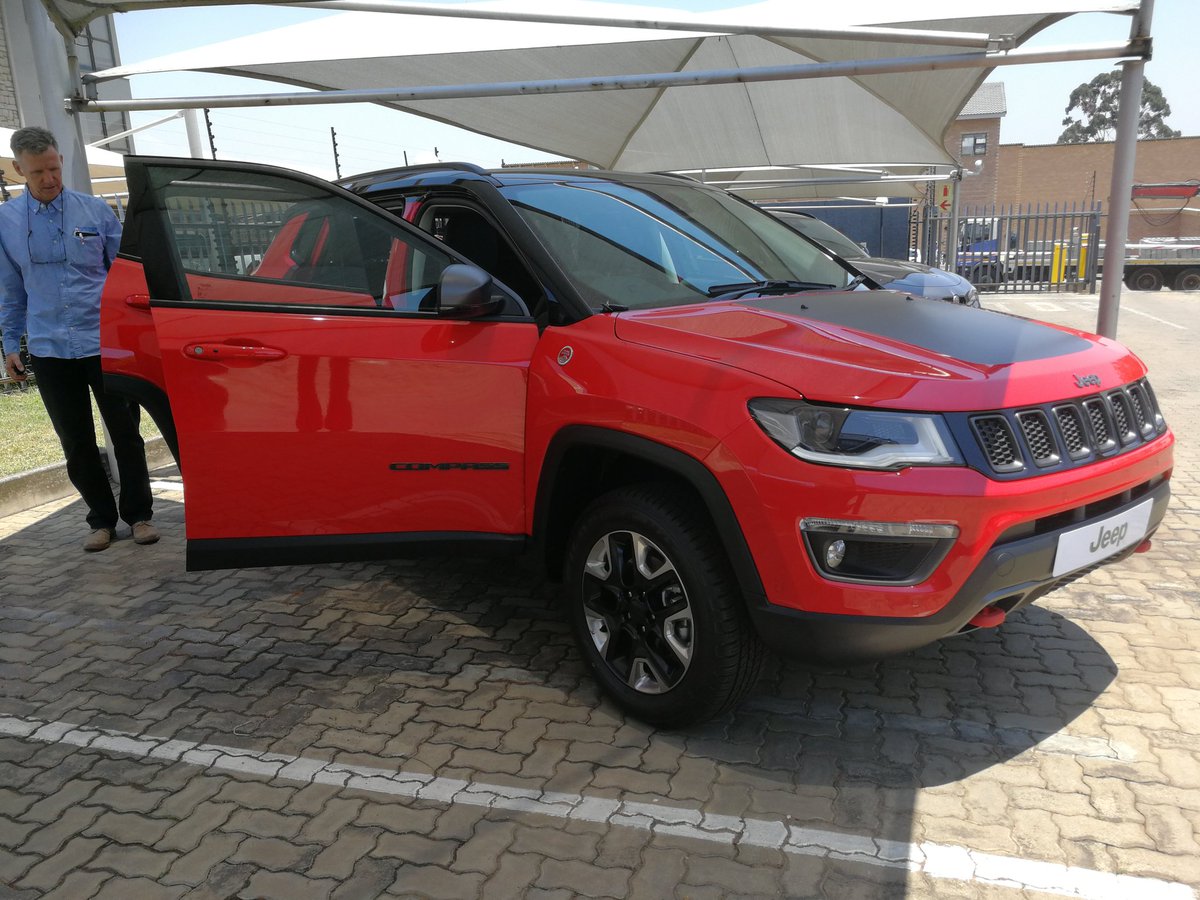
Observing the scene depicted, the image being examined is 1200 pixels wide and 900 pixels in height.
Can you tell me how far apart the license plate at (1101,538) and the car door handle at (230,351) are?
99.7 inches

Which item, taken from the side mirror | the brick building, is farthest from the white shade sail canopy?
the brick building

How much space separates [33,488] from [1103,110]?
93.7 metres

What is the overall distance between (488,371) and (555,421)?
323mm

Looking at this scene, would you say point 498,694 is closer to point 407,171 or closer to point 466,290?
point 466,290

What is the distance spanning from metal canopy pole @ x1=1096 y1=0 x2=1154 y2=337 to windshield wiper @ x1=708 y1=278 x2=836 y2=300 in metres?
1.62

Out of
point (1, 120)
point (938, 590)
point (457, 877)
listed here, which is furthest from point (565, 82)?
point (1, 120)

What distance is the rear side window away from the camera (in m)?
3.27

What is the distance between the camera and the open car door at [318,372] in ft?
10.5

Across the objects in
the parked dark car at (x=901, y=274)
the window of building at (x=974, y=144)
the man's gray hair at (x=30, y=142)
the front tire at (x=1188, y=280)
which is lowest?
the front tire at (x=1188, y=280)

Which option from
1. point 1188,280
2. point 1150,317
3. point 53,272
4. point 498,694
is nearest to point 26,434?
point 53,272

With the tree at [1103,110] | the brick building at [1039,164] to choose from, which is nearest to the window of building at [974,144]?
the brick building at [1039,164]

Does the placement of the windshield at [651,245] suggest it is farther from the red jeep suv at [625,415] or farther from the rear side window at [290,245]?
the rear side window at [290,245]

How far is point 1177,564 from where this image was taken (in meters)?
4.35

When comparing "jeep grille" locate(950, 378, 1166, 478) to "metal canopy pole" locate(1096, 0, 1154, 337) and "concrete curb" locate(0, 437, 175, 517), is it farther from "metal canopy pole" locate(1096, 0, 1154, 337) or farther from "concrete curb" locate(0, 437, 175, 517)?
"concrete curb" locate(0, 437, 175, 517)
